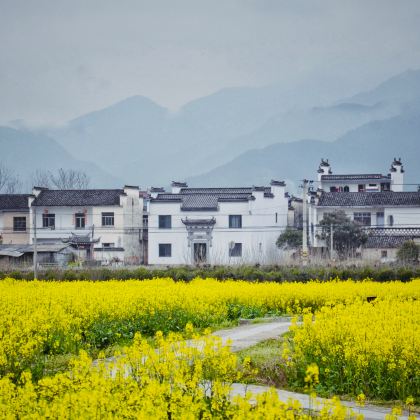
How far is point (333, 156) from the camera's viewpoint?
169625 mm

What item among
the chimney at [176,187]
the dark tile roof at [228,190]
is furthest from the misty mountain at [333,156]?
the dark tile roof at [228,190]

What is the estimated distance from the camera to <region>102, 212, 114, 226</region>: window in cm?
5238

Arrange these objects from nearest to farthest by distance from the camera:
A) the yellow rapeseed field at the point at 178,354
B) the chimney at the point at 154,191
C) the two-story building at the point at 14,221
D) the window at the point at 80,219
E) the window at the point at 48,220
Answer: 1. the yellow rapeseed field at the point at 178,354
2. the window at the point at 80,219
3. the window at the point at 48,220
4. the two-story building at the point at 14,221
5. the chimney at the point at 154,191

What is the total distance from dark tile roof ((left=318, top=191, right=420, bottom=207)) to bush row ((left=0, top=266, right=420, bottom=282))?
73.7 feet

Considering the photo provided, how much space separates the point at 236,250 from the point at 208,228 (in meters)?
2.05

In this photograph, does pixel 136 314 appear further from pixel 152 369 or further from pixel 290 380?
pixel 152 369

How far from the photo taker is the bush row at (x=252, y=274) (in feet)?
89.5

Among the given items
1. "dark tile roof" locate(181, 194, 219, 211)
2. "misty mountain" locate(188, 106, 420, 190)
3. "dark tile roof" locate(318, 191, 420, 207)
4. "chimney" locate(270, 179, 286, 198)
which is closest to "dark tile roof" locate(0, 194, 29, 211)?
"dark tile roof" locate(181, 194, 219, 211)

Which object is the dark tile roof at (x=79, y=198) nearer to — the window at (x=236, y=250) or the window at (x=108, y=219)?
the window at (x=108, y=219)

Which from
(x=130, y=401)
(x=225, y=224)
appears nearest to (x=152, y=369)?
(x=130, y=401)

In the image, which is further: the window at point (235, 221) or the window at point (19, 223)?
the window at point (19, 223)

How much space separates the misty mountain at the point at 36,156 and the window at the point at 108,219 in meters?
114

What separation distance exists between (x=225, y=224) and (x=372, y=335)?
1633 inches

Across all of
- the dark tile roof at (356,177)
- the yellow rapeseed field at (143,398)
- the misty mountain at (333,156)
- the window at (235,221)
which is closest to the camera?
the yellow rapeseed field at (143,398)
